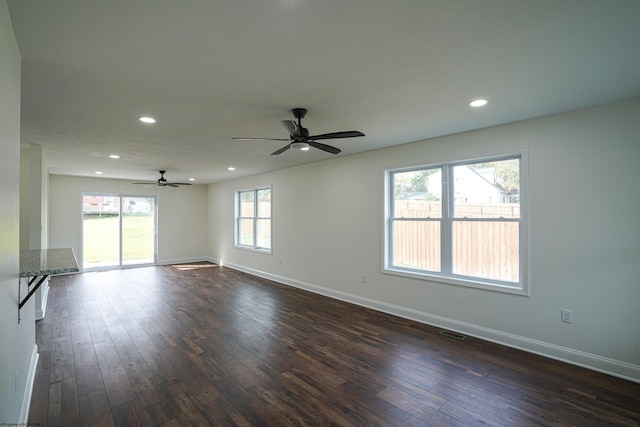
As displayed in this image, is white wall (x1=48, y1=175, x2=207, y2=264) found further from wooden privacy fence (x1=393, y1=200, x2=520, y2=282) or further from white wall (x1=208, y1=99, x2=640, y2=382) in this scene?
wooden privacy fence (x1=393, y1=200, x2=520, y2=282)

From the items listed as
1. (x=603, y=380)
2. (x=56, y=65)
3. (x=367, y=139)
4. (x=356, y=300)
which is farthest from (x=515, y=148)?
(x=56, y=65)

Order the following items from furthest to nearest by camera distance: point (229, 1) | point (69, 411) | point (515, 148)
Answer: point (515, 148) < point (69, 411) < point (229, 1)

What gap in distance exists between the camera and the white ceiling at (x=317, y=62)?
1.53m

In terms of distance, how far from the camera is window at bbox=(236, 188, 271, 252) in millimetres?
7262

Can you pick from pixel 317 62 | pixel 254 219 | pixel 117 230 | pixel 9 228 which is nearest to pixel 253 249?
pixel 254 219

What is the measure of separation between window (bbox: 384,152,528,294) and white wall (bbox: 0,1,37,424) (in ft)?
13.0

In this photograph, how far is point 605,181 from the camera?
2.85m

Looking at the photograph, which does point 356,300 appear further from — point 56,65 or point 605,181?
point 56,65

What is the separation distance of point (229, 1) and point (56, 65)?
147 cm

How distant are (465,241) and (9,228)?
421 centimetres

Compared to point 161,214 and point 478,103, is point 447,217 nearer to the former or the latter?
point 478,103

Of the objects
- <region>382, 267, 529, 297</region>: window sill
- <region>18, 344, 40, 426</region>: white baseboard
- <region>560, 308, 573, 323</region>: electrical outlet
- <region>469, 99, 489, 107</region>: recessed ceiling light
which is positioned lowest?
<region>18, 344, 40, 426</region>: white baseboard

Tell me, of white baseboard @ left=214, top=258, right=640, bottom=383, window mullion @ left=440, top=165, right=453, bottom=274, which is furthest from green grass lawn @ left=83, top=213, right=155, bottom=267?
window mullion @ left=440, top=165, right=453, bottom=274

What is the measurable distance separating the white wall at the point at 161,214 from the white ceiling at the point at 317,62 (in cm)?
499
